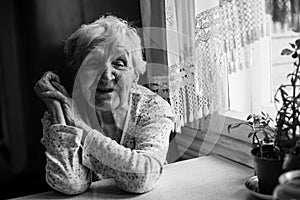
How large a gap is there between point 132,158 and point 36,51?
0.48 meters

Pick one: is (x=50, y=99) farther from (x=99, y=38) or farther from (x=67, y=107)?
(x=99, y=38)

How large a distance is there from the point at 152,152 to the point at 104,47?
1.16 feet

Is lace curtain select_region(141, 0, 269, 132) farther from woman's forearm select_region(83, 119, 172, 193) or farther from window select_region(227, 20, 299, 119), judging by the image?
woman's forearm select_region(83, 119, 172, 193)

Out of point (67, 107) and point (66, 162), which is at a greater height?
point (67, 107)

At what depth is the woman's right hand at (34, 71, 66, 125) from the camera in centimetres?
138

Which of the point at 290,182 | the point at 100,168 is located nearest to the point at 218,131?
the point at 100,168

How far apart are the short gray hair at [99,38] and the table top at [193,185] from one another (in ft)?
1.17

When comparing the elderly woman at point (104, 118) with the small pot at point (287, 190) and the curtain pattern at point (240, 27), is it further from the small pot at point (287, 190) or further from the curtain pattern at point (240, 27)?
the small pot at point (287, 190)

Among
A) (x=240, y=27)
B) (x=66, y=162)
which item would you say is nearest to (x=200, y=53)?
(x=240, y=27)

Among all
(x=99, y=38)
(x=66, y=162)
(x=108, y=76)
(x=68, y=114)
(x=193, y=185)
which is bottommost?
(x=193, y=185)

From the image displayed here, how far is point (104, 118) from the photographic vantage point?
1.50m

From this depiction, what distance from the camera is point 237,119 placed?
160cm

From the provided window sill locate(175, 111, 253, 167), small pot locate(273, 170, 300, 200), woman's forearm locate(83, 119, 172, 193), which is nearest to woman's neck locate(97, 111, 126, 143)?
woman's forearm locate(83, 119, 172, 193)

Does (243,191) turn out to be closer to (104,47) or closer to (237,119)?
(237,119)
